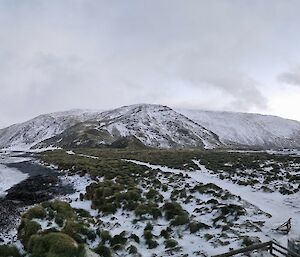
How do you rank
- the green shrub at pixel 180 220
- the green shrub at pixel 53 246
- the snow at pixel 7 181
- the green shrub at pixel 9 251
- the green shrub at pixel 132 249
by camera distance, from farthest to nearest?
1. the snow at pixel 7 181
2. the green shrub at pixel 180 220
3. the green shrub at pixel 132 249
4. the green shrub at pixel 9 251
5. the green shrub at pixel 53 246

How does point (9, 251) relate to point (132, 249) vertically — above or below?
above

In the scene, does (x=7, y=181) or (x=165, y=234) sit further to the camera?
(x=7, y=181)

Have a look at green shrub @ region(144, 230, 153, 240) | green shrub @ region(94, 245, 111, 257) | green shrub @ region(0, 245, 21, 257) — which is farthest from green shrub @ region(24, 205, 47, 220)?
green shrub @ region(144, 230, 153, 240)

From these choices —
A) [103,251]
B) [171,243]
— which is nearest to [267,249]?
[171,243]

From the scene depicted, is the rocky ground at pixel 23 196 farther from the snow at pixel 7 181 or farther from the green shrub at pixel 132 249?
the green shrub at pixel 132 249

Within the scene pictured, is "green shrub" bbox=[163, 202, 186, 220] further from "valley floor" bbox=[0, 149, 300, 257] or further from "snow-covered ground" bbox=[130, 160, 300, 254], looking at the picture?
"snow-covered ground" bbox=[130, 160, 300, 254]

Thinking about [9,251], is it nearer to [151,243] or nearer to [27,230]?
[27,230]

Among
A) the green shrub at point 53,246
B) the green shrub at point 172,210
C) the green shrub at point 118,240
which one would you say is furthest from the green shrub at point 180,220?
the green shrub at point 53,246

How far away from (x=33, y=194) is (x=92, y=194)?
899cm

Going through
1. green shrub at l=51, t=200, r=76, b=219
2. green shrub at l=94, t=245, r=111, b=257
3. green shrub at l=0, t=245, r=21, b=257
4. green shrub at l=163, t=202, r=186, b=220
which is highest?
green shrub at l=51, t=200, r=76, b=219

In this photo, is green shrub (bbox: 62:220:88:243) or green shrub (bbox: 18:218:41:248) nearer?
green shrub (bbox: 18:218:41:248)

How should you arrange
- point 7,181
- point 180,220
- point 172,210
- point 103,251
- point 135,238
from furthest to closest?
point 7,181
point 172,210
point 180,220
point 135,238
point 103,251

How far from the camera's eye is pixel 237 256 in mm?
17672

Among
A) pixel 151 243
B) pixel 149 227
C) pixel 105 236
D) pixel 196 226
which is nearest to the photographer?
pixel 151 243
